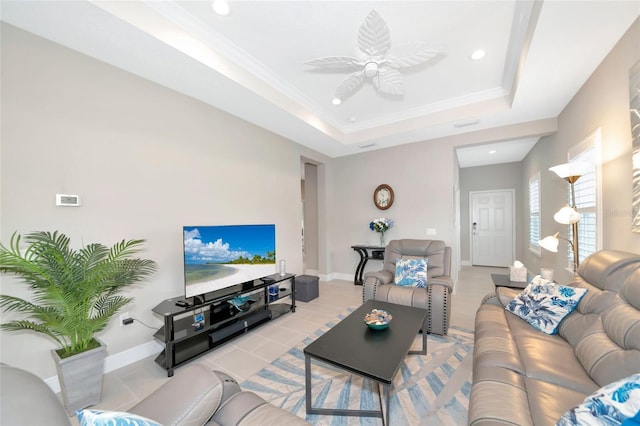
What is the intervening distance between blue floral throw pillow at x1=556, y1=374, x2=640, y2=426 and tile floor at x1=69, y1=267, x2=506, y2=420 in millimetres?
2036

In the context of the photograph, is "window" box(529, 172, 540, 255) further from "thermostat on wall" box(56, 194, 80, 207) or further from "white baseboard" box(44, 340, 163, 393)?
"thermostat on wall" box(56, 194, 80, 207)

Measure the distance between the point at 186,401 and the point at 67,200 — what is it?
201cm

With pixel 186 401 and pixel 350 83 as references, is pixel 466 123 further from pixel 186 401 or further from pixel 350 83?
pixel 186 401

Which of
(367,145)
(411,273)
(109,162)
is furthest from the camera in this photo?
(367,145)

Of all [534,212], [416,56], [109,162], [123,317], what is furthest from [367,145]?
[123,317]

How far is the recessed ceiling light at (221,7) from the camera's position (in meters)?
1.87

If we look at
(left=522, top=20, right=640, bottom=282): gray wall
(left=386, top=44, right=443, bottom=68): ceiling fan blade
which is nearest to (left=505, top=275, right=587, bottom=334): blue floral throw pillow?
(left=522, top=20, right=640, bottom=282): gray wall

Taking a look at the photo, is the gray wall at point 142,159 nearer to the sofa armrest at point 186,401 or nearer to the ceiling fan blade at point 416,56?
the ceiling fan blade at point 416,56

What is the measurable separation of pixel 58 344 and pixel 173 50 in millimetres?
2485

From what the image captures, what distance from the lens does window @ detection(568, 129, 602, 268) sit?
2.31 m

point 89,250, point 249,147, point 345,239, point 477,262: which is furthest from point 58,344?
point 477,262

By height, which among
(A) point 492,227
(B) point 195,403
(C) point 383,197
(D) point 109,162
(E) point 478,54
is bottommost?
(B) point 195,403

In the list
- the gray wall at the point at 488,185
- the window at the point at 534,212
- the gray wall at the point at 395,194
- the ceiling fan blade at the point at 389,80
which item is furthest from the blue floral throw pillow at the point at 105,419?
the gray wall at the point at 488,185

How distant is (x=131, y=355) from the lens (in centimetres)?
228
